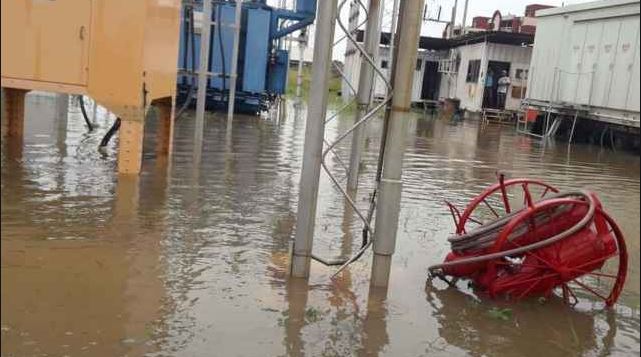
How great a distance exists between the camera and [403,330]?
4223 millimetres

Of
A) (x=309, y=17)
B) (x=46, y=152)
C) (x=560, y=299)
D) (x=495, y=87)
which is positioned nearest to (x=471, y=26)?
(x=495, y=87)

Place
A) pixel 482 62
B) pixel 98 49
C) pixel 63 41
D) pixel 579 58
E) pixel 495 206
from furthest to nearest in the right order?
pixel 482 62, pixel 579 58, pixel 495 206, pixel 98 49, pixel 63 41

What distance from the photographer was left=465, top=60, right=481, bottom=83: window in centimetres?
2938

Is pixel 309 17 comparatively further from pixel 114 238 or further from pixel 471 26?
pixel 471 26

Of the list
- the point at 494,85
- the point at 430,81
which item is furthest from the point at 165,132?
the point at 430,81

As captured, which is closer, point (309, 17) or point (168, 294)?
point (168, 294)

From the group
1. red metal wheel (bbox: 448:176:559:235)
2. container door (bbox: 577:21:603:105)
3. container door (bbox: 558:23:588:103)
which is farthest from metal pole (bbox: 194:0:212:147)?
container door (bbox: 558:23:588:103)

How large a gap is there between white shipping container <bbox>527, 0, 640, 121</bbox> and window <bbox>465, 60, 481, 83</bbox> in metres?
6.43

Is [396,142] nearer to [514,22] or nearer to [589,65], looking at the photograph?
[589,65]

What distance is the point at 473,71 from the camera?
30.2m

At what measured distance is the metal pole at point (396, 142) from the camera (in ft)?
14.9

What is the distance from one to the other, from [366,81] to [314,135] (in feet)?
11.4

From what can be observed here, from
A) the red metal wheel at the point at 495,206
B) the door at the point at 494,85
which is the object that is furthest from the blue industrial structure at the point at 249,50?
the door at the point at 494,85

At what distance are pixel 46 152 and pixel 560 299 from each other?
683cm
